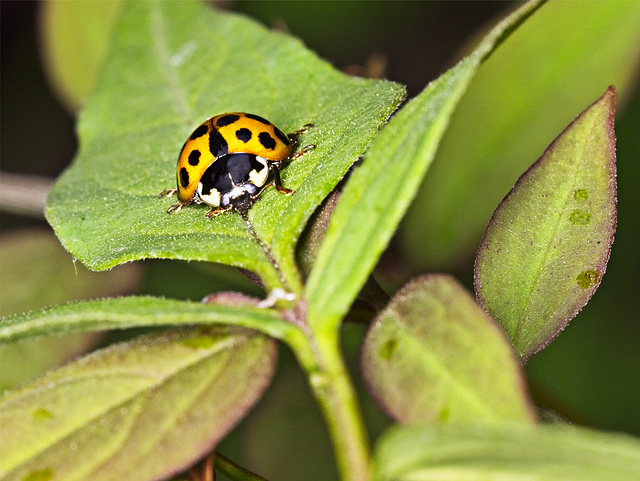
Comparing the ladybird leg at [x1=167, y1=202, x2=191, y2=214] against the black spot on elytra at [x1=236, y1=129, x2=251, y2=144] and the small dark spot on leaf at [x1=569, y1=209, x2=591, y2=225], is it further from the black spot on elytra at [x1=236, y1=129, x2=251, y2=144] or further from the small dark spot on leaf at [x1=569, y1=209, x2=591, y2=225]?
the small dark spot on leaf at [x1=569, y1=209, x2=591, y2=225]

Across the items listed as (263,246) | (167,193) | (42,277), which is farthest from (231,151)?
(42,277)

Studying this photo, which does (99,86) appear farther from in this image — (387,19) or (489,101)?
(387,19)

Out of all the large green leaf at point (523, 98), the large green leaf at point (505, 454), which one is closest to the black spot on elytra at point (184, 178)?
the large green leaf at point (505, 454)

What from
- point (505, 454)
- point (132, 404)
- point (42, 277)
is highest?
Result: point (42, 277)

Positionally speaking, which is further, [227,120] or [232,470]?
[227,120]

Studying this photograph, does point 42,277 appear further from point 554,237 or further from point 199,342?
point 554,237

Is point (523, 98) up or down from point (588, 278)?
up
